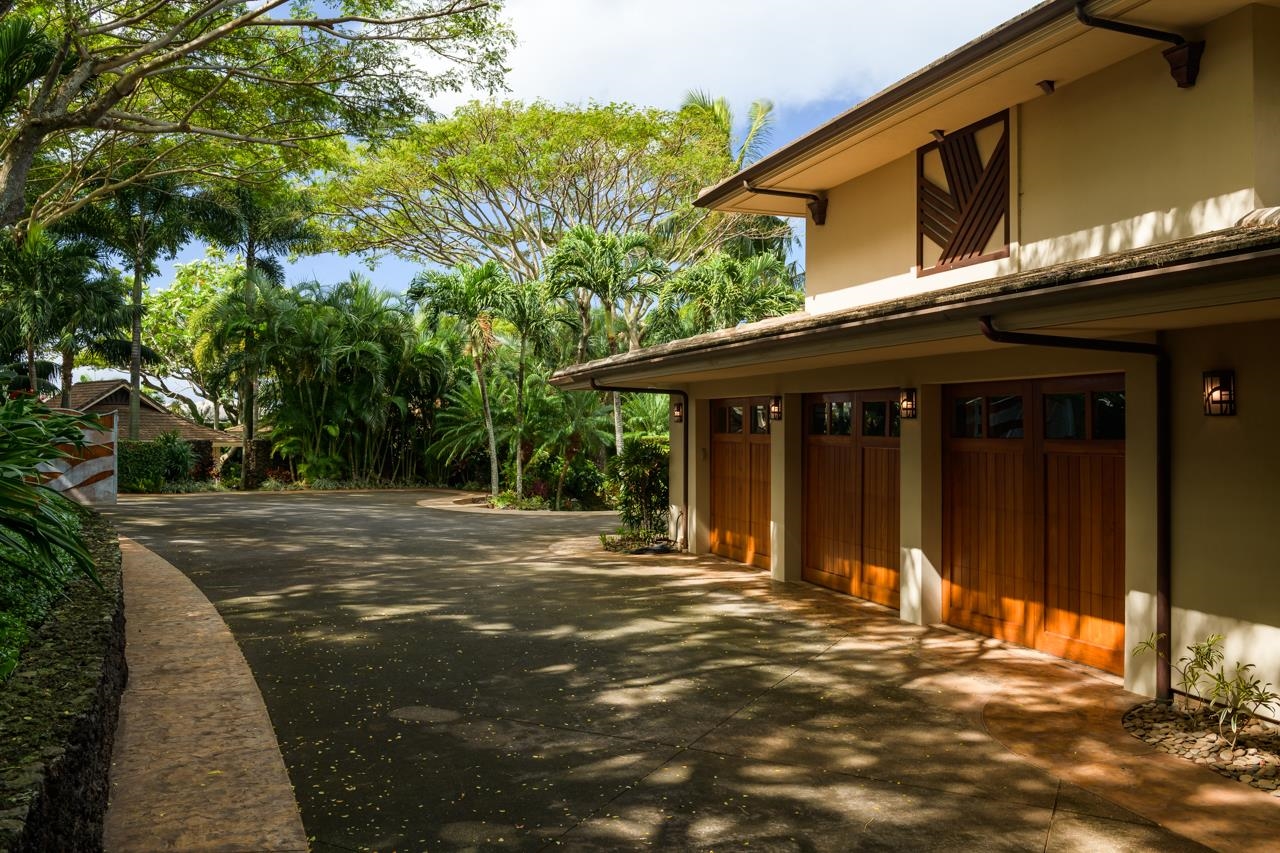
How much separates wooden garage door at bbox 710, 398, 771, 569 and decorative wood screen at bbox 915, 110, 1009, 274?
3.21 m

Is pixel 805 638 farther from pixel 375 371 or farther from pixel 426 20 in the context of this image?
pixel 375 371

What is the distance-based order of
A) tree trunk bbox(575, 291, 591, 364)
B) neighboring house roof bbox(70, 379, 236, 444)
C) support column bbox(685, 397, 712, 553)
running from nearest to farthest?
1. support column bbox(685, 397, 712, 553)
2. tree trunk bbox(575, 291, 591, 364)
3. neighboring house roof bbox(70, 379, 236, 444)

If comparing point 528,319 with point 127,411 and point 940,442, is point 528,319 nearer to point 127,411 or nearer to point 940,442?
point 940,442

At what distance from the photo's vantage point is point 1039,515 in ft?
22.9

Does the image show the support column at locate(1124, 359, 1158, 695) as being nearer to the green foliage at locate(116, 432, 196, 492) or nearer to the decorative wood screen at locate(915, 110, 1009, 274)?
the decorative wood screen at locate(915, 110, 1009, 274)

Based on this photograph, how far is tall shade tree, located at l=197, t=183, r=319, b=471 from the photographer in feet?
75.7

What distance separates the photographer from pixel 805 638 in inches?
296

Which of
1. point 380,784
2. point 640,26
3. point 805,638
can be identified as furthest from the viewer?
point 640,26

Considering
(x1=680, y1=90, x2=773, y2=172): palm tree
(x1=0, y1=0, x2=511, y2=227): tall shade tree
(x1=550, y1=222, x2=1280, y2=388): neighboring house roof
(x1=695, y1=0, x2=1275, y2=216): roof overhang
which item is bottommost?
(x1=550, y1=222, x2=1280, y2=388): neighboring house roof

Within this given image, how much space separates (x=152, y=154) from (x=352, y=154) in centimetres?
836

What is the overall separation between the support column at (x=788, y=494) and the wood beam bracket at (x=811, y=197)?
2.38 meters

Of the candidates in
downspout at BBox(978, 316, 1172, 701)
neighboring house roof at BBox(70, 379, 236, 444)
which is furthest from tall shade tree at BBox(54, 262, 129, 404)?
downspout at BBox(978, 316, 1172, 701)

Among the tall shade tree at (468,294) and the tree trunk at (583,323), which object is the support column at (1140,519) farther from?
the tree trunk at (583,323)


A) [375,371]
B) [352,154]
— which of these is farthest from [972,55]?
[352,154]
